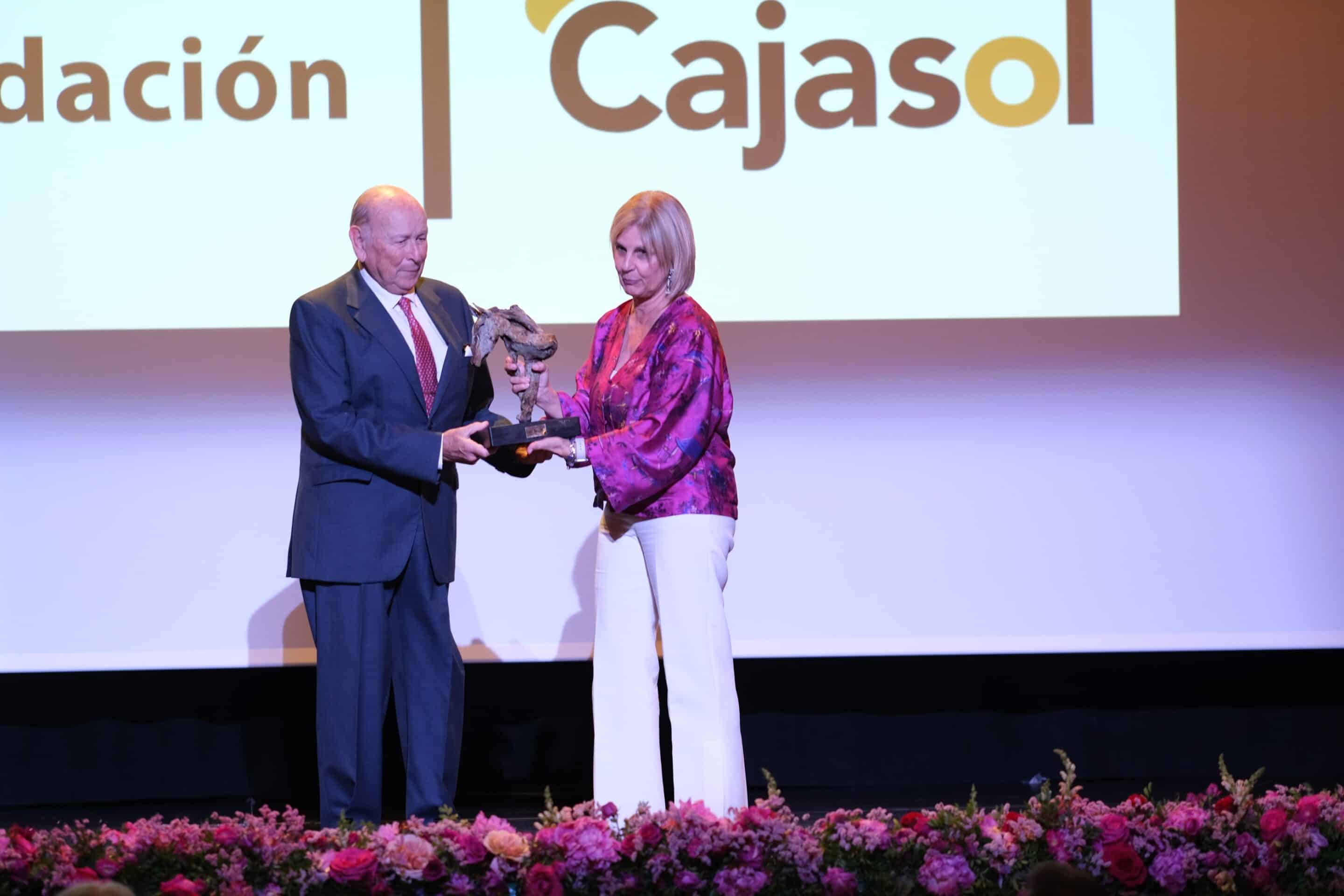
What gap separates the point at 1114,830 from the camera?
8.24ft

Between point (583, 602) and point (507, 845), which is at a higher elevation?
point (583, 602)

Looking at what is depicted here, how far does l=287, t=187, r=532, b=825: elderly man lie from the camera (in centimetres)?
306

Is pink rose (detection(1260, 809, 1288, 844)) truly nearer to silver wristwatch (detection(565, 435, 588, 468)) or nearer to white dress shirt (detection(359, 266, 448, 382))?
silver wristwatch (detection(565, 435, 588, 468))

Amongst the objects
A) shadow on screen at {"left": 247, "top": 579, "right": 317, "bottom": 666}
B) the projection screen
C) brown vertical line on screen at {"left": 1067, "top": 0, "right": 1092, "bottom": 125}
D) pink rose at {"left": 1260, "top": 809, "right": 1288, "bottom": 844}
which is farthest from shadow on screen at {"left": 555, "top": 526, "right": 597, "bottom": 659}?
pink rose at {"left": 1260, "top": 809, "right": 1288, "bottom": 844}

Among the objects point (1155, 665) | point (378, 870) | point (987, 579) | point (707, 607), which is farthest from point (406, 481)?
point (1155, 665)

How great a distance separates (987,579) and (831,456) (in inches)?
24.0

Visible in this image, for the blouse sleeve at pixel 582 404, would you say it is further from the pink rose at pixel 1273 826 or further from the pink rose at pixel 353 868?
the pink rose at pixel 1273 826

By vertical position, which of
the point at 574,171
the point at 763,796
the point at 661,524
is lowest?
the point at 763,796

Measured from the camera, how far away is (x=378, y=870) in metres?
2.45

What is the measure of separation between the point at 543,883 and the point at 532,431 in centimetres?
99

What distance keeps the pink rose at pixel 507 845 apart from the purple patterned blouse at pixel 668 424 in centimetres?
71

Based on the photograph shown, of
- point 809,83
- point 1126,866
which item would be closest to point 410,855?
point 1126,866

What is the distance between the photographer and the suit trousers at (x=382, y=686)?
3.09 meters

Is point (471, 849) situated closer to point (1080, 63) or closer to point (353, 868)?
point (353, 868)
